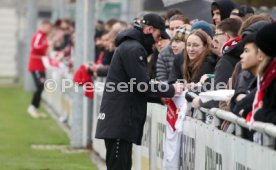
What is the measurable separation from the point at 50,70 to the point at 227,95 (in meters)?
20.3

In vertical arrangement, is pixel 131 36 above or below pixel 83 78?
above

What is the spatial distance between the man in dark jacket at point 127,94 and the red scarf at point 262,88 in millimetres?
2798

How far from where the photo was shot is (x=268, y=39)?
769cm

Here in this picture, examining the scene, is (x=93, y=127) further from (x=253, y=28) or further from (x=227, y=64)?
(x=253, y=28)

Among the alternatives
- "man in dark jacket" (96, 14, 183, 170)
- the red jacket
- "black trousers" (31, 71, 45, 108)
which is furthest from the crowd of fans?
the red jacket

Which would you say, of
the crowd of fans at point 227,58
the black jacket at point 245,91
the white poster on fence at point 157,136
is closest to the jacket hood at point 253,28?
the crowd of fans at point 227,58

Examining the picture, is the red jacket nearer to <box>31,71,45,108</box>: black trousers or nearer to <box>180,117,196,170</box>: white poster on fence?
<box>31,71,45,108</box>: black trousers

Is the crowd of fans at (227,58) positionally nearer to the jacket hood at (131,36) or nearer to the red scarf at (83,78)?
the jacket hood at (131,36)

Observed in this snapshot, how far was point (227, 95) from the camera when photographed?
9.30m

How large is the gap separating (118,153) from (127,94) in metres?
0.61

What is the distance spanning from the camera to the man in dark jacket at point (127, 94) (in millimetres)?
10945

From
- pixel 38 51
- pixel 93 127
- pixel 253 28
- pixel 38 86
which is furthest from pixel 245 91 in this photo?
pixel 38 51

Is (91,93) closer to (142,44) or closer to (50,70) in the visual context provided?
(142,44)

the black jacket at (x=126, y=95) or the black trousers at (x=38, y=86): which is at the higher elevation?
the black jacket at (x=126, y=95)
